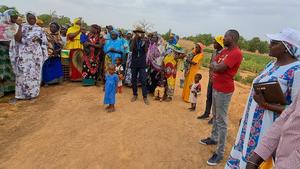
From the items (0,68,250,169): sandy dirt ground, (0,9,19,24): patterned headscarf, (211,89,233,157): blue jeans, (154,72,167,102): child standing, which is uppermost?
(0,9,19,24): patterned headscarf

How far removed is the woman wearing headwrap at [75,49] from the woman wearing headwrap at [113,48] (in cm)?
101

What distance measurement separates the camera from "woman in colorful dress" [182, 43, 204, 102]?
8228mm

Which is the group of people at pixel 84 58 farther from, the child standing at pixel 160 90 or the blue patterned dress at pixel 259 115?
the blue patterned dress at pixel 259 115

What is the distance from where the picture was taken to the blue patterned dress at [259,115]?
2682 millimetres

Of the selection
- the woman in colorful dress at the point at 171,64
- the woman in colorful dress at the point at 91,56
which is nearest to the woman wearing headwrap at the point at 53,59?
the woman in colorful dress at the point at 91,56

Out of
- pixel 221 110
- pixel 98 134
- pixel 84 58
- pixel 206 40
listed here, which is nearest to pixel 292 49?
pixel 221 110

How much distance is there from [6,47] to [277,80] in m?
6.77

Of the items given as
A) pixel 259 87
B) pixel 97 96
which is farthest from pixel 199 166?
pixel 97 96

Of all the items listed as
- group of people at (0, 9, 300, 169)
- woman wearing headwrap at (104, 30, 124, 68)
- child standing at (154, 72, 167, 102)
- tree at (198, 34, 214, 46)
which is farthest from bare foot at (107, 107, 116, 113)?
tree at (198, 34, 214, 46)

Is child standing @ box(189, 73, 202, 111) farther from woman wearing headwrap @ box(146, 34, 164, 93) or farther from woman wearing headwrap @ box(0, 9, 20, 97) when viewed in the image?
woman wearing headwrap @ box(0, 9, 20, 97)

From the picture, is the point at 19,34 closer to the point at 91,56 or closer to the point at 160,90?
the point at 91,56

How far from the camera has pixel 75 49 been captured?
9172 mm

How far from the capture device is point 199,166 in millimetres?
4977

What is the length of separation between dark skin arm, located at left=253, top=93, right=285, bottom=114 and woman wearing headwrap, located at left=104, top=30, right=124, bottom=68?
19.4 feet
